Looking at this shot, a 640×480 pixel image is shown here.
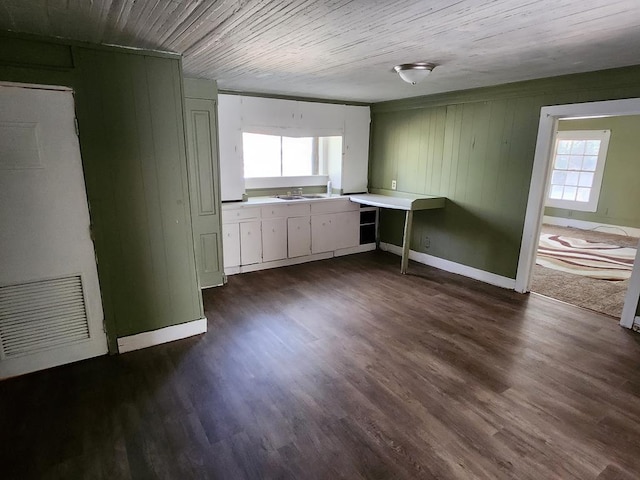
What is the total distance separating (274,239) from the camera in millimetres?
4809

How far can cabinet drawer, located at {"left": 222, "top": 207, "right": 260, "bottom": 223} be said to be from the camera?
4.36 m

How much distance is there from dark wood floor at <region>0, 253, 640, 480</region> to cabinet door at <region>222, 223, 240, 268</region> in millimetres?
1023

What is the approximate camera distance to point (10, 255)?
2359mm

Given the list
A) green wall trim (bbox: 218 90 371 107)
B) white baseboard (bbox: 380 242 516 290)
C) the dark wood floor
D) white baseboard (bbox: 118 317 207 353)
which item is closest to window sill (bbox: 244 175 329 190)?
green wall trim (bbox: 218 90 371 107)

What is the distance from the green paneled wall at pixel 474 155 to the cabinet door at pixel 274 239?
1810mm

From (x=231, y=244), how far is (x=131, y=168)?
1975 mm

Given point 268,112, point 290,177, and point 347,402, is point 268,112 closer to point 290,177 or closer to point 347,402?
point 290,177

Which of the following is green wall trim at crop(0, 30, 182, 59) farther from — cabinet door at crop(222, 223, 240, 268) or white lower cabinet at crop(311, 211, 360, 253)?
white lower cabinet at crop(311, 211, 360, 253)

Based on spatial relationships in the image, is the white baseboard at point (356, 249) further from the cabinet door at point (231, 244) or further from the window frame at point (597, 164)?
the window frame at point (597, 164)

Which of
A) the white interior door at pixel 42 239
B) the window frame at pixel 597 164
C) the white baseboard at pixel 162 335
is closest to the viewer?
the white interior door at pixel 42 239

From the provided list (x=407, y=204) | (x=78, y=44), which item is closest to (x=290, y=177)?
(x=407, y=204)

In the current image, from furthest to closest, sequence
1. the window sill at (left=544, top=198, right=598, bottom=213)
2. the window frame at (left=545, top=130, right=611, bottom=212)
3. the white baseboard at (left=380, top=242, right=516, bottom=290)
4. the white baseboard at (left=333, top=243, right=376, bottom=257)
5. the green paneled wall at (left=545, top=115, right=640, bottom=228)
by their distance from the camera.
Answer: the window sill at (left=544, top=198, right=598, bottom=213) → the window frame at (left=545, top=130, right=611, bottom=212) → the green paneled wall at (left=545, top=115, right=640, bottom=228) → the white baseboard at (left=333, top=243, right=376, bottom=257) → the white baseboard at (left=380, top=242, right=516, bottom=290)

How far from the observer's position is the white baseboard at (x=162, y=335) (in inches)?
112

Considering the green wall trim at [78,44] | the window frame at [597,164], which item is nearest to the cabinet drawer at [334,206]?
the green wall trim at [78,44]
